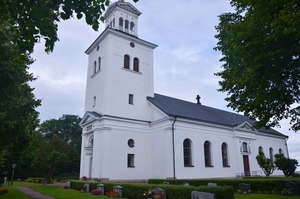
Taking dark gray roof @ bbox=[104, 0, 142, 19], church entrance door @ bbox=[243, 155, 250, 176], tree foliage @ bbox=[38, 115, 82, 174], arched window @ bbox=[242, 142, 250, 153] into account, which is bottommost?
church entrance door @ bbox=[243, 155, 250, 176]

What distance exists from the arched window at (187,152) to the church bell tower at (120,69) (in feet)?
15.2

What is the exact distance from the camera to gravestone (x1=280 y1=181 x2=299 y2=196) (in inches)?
555

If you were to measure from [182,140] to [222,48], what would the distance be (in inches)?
476

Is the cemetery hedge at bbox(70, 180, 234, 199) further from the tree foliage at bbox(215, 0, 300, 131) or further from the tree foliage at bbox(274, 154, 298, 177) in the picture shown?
the tree foliage at bbox(274, 154, 298, 177)

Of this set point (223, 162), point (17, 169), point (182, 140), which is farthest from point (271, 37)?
point (17, 169)

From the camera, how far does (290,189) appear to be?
14.3 m

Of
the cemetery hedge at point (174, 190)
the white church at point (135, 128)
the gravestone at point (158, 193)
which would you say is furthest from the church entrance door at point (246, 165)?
the gravestone at point (158, 193)

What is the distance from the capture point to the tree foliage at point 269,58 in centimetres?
841

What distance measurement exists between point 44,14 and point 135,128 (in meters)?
19.4

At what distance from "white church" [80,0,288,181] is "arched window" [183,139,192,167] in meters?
0.10

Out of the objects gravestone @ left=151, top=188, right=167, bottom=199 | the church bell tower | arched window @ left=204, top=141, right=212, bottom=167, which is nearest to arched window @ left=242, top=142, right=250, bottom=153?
arched window @ left=204, top=141, right=212, bottom=167

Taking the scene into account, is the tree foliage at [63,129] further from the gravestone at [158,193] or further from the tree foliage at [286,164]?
the gravestone at [158,193]

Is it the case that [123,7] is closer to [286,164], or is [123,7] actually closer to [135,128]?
[135,128]

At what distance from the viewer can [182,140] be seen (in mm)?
23875
